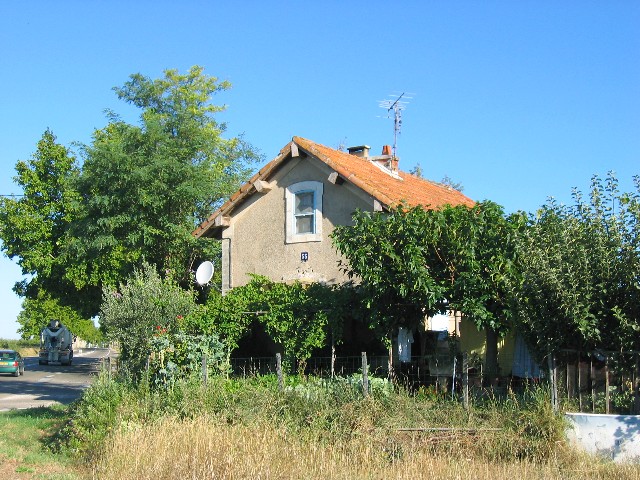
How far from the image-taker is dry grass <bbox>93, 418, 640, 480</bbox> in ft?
33.5

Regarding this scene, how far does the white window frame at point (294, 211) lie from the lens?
19.2 meters

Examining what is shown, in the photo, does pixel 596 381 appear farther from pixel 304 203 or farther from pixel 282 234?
pixel 282 234

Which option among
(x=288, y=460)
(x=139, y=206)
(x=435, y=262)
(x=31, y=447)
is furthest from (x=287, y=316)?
(x=139, y=206)

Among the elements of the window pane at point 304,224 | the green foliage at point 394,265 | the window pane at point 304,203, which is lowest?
the green foliage at point 394,265

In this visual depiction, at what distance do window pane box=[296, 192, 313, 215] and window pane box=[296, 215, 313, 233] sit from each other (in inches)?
6.1

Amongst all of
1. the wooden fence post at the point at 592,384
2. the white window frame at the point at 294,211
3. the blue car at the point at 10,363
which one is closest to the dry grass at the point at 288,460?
the wooden fence post at the point at 592,384

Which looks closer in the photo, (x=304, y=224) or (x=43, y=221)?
(x=304, y=224)

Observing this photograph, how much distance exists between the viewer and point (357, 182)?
1805 cm

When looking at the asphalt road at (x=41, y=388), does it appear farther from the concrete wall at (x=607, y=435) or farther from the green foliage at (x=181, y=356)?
the concrete wall at (x=607, y=435)

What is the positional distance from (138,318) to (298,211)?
207 inches

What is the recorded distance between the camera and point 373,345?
17859 millimetres

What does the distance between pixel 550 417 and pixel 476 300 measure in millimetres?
3029

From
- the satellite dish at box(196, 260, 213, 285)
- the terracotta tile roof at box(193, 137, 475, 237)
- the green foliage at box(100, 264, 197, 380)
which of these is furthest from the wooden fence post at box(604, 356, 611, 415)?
the satellite dish at box(196, 260, 213, 285)

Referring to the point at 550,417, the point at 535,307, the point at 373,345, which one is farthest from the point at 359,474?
the point at 373,345
